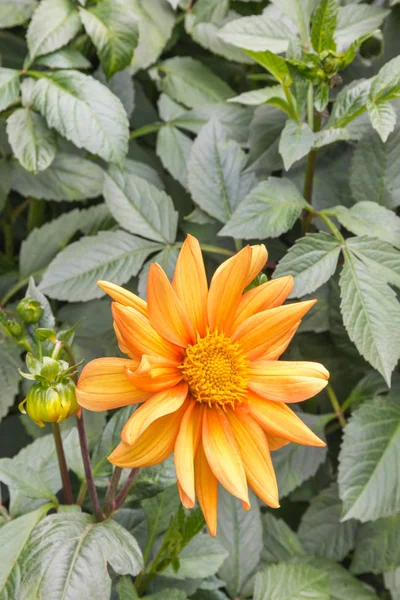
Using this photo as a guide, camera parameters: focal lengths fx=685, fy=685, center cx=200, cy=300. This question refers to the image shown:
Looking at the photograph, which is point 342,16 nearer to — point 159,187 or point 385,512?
point 159,187

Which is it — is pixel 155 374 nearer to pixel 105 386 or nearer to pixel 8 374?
pixel 105 386

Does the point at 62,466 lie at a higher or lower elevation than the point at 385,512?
higher

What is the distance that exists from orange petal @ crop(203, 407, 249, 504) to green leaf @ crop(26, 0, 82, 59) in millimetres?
610

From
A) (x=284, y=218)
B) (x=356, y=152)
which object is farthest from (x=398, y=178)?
(x=284, y=218)

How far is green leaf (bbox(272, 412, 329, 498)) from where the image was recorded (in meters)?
1.01

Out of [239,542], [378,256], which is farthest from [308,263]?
[239,542]

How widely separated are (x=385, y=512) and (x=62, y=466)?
0.42 m

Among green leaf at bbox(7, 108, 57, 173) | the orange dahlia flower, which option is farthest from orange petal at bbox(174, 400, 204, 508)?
green leaf at bbox(7, 108, 57, 173)

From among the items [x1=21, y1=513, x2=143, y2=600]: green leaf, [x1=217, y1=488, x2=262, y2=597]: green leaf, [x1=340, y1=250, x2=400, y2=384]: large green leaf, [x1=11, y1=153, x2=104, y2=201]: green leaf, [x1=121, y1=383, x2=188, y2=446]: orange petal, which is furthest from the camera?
[x1=11, y1=153, x2=104, y2=201]: green leaf

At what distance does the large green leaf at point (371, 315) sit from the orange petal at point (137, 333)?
292 mm

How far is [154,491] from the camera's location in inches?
30.2

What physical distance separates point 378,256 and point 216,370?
34 centimetres

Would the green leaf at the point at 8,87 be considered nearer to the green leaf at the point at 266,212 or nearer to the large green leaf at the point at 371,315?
the green leaf at the point at 266,212

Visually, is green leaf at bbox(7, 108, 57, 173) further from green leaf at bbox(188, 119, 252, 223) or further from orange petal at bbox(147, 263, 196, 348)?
orange petal at bbox(147, 263, 196, 348)
